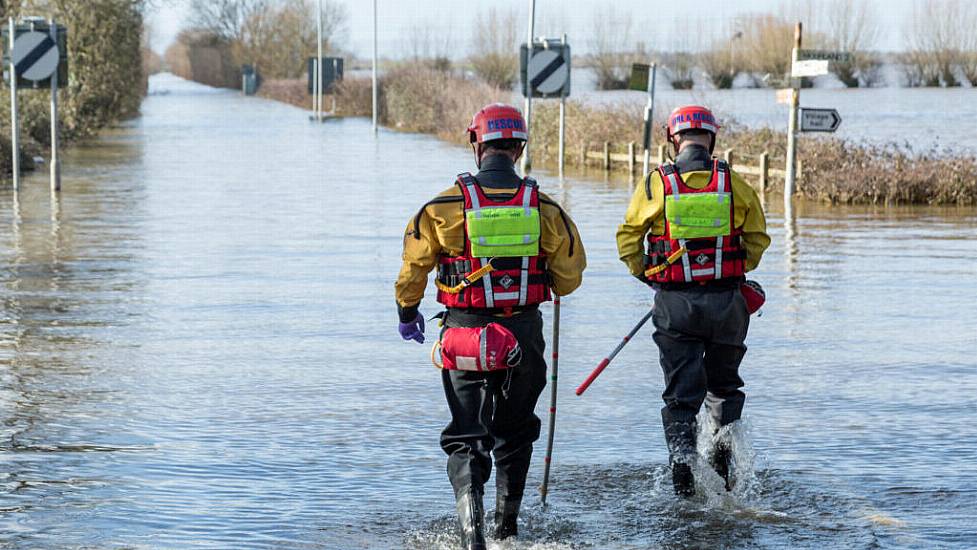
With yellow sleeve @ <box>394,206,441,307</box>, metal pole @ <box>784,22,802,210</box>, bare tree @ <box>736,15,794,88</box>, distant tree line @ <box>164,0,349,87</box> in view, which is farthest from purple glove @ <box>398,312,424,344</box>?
distant tree line @ <box>164,0,349,87</box>

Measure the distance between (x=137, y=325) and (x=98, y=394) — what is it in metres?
2.56

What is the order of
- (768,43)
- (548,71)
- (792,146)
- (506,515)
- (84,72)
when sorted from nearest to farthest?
(506,515) < (792,146) < (548,71) < (84,72) < (768,43)

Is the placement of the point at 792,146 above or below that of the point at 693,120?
below

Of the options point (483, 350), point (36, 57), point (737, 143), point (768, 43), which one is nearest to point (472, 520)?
point (483, 350)

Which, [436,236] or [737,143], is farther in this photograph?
[737,143]

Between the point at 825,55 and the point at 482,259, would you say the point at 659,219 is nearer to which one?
the point at 482,259

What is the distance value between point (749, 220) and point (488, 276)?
1437 millimetres

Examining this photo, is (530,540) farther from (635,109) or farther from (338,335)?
(635,109)

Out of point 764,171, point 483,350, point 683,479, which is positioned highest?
point 483,350

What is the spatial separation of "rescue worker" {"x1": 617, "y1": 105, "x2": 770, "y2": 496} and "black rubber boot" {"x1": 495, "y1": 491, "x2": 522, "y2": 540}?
0.90 metres

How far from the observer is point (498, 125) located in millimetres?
5895

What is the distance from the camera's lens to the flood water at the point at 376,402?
251 inches

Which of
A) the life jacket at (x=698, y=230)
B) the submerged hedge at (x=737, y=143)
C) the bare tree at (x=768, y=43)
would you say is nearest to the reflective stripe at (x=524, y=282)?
the life jacket at (x=698, y=230)

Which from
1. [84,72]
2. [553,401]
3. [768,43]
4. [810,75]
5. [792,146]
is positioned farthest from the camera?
[768,43]
